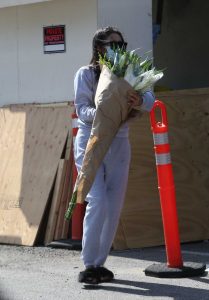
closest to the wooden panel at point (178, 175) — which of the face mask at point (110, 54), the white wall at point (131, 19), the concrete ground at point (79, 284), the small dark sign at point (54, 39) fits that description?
Result: the concrete ground at point (79, 284)

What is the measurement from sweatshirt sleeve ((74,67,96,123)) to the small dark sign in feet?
9.25

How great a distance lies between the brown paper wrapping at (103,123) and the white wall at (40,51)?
2.92 m

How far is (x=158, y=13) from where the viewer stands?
1023cm

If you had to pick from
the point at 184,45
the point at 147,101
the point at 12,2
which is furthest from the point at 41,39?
the point at 147,101

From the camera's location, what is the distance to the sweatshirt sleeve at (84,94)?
230 inches

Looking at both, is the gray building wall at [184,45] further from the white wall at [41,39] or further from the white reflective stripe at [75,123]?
the white reflective stripe at [75,123]

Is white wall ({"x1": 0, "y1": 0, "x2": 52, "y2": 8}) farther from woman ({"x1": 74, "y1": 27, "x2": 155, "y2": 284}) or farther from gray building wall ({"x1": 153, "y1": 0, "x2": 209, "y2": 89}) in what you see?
woman ({"x1": 74, "y1": 27, "x2": 155, "y2": 284})

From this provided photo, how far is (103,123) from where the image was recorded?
5586 millimetres

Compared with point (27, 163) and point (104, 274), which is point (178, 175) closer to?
point (27, 163)

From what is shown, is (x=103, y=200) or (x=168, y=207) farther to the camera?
(x=168, y=207)

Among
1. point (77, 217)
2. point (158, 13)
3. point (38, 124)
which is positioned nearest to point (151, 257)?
point (77, 217)

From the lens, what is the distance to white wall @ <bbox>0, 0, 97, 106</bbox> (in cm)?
852

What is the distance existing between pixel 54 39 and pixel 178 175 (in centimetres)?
219

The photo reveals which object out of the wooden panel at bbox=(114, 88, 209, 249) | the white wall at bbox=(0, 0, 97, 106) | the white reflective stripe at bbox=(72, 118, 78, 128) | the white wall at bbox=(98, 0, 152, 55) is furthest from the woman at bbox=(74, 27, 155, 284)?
the white wall at bbox=(0, 0, 97, 106)
